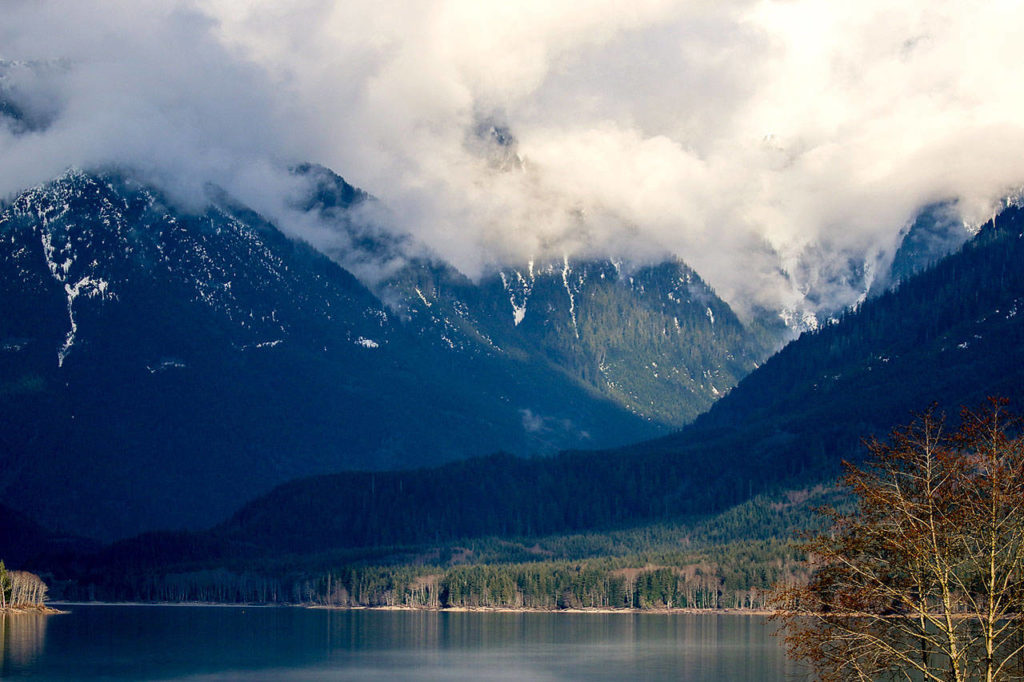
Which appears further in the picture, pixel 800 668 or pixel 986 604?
pixel 800 668

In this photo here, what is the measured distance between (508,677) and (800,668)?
35678 mm

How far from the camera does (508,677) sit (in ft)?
601

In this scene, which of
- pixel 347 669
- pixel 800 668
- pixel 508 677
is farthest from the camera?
pixel 347 669

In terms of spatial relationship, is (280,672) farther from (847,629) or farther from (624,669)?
(847,629)

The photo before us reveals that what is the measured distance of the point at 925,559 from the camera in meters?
53.9

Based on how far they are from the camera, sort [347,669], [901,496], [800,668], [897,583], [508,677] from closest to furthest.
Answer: [901,496]
[897,583]
[800,668]
[508,677]
[347,669]

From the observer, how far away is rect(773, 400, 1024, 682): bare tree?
176 ft

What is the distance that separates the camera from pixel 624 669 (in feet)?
625

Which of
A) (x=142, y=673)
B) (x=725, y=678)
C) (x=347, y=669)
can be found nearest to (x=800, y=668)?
(x=725, y=678)

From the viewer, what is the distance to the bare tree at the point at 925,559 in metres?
53.6

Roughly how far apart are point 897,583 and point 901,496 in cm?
519

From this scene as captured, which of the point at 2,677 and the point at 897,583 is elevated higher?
the point at 897,583

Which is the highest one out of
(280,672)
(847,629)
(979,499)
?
(979,499)

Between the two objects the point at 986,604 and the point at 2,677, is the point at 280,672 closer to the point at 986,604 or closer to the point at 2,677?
the point at 2,677
